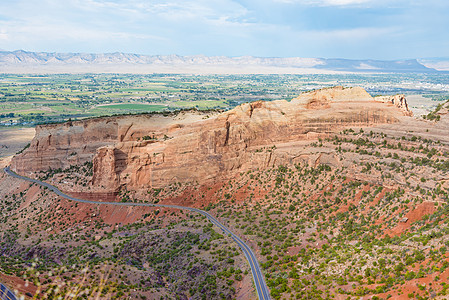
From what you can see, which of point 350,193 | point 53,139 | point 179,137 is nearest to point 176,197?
point 179,137

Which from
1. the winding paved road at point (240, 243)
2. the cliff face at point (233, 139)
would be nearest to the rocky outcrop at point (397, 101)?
the cliff face at point (233, 139)

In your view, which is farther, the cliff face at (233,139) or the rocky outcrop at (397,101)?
the cliff face at (233,139)

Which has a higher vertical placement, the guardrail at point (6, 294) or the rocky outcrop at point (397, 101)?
the rocky outcrop at point (397, 101)

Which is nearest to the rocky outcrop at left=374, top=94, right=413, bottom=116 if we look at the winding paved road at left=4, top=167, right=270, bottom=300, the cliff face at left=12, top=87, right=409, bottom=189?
the cliff face at left=12, top=87, right=409, bottom=189

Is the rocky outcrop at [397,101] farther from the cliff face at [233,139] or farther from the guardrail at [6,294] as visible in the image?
the guardrail at [6,294]

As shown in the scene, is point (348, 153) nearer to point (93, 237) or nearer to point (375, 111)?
point (375, 111)

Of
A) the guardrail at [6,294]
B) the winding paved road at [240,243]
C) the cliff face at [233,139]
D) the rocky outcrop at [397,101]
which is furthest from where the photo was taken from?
the cliff face at [233,139]
